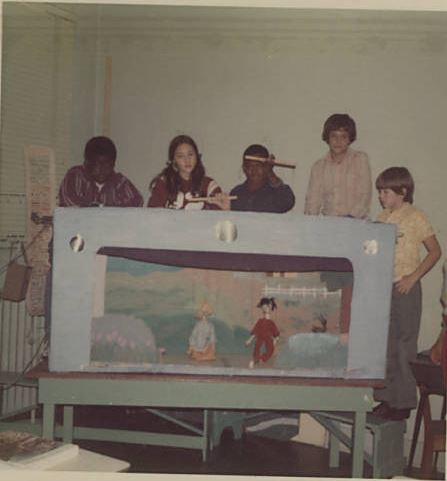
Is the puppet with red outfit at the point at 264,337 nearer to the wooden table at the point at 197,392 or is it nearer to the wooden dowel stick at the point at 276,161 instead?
the wooden table at the point at 197,392

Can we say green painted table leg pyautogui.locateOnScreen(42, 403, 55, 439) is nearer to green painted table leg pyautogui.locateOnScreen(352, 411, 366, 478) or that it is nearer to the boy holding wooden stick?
green painted table leg pyautogui.locateOnScreen(352, 411, 366, 478)

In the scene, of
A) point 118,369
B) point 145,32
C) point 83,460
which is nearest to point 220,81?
point 145,32

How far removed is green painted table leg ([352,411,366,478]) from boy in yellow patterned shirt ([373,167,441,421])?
557mm

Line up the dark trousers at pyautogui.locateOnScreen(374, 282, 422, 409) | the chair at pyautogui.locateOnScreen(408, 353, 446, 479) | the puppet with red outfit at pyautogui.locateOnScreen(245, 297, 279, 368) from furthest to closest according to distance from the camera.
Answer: the dark trousers at pyautogui.locateOnScreen(374, 282, 422, 409) → the chair at pyautogui.locateOnScreen(408, 353, 446, 479) → the puppet with red outfit at pyautogui.locateOnScreen(245, 297, 279, 368)

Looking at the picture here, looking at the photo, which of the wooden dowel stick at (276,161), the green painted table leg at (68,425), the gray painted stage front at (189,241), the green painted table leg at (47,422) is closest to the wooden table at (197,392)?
the green painted table leg at (47,422)

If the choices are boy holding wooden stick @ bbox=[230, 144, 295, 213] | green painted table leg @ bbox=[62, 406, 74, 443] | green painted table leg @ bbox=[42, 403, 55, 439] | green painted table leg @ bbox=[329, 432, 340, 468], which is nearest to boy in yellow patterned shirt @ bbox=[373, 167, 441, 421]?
green painted table leg @ bbox=[329, 432, 340, 468]

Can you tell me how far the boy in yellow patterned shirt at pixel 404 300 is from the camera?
2.58 meters

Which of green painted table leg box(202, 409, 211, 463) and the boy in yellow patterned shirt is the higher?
the boy in yellow patterned shirt

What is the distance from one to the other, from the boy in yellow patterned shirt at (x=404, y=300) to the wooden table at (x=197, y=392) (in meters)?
0.68

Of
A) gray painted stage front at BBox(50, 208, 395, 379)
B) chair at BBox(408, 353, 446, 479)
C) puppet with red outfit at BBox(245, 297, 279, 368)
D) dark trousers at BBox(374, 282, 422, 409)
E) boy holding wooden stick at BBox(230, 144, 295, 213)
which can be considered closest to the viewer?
gray painted stage front at BBox(50, 208, 395, 379)

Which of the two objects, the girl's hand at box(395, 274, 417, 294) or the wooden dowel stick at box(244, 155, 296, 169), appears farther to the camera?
the wooden dowel stick at box(244, 155, 296, 169)

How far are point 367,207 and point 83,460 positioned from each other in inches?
74.0

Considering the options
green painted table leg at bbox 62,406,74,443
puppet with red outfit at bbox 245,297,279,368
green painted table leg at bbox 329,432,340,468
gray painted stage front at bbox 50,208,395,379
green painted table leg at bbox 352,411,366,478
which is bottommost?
green painted table leg at bbox 329,432,340,468

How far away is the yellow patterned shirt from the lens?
2.57 m
